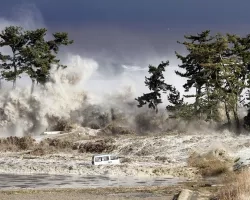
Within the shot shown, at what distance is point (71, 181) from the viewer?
34000 mm

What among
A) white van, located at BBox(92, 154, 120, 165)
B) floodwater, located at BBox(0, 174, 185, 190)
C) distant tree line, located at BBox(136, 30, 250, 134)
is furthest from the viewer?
distant tree line, located at BBox(136, 30, 250, 134)

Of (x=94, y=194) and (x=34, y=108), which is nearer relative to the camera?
(x=94, y=194)

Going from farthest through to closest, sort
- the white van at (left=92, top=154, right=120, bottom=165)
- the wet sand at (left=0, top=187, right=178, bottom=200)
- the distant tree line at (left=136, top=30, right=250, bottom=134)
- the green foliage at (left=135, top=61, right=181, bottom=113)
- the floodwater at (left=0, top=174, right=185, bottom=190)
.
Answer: the green foliage at (left=135, top=61, right=181, bottom=113), the distant tree line at (left=136, top=30, right=250, bottom=134), the white van at (left=92, top=154, right=120, bottom=165), the floodwater at (left=0, top=174, right=185, bottom=190), the wet sand at (left=0, top=187, right=178, bottom=200)

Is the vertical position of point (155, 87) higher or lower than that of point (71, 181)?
higher

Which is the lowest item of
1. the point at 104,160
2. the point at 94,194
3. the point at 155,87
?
the point at 94,194

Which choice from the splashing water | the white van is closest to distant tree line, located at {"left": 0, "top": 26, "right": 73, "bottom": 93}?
the splashing water

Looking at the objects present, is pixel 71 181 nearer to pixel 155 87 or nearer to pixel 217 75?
pixel 217 75

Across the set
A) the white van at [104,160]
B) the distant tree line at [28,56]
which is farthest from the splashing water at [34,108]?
the white van at [104,160]

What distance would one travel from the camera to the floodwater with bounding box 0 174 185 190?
31000 mm

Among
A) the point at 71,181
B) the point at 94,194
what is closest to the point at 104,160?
the point at 71,181

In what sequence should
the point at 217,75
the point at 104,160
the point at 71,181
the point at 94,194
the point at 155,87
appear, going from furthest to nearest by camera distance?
the point at 155,87 → the point at 217,75 → the point at 104,160 → the point at 71,181 → the point at 94,194

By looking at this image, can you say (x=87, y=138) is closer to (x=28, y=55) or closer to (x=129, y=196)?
(x=28, y=55)

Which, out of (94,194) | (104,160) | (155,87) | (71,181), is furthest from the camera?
(155,87)

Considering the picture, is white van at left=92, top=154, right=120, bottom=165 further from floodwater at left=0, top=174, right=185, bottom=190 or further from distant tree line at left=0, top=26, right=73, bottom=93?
distant tree line at left=0, top=26, right=73, bottom=93
